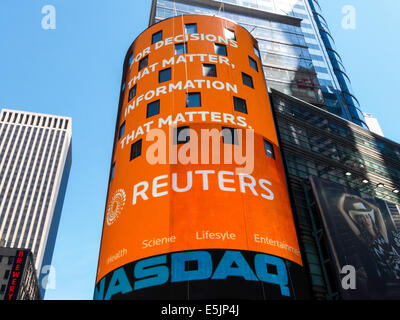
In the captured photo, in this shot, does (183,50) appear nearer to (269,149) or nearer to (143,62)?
(143,62)

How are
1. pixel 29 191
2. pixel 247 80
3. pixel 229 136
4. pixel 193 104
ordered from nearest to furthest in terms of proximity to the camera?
pixel 229 136
pixel 193 104
pixel 247 80
pixel 29 191

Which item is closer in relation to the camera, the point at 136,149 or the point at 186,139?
the point at 186,139

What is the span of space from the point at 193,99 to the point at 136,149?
19.6 feet

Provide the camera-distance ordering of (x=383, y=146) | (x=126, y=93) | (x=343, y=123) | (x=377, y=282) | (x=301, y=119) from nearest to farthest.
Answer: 1. (x=377, y=282)
2. (x=126, y=93)
3. (x=301, y=119)
4. (x=343, y=123)
5. (x=383, y=146)

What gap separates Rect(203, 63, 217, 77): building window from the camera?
3039cm

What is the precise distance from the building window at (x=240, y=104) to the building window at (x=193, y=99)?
2.90m

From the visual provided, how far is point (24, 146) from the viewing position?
194 meters

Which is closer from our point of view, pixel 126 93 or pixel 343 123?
pixel 126 93

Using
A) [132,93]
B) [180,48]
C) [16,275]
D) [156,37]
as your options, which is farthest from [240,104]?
[16,275]

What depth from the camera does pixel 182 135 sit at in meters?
26.2

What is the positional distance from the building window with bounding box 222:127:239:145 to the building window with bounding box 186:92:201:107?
3306mm
